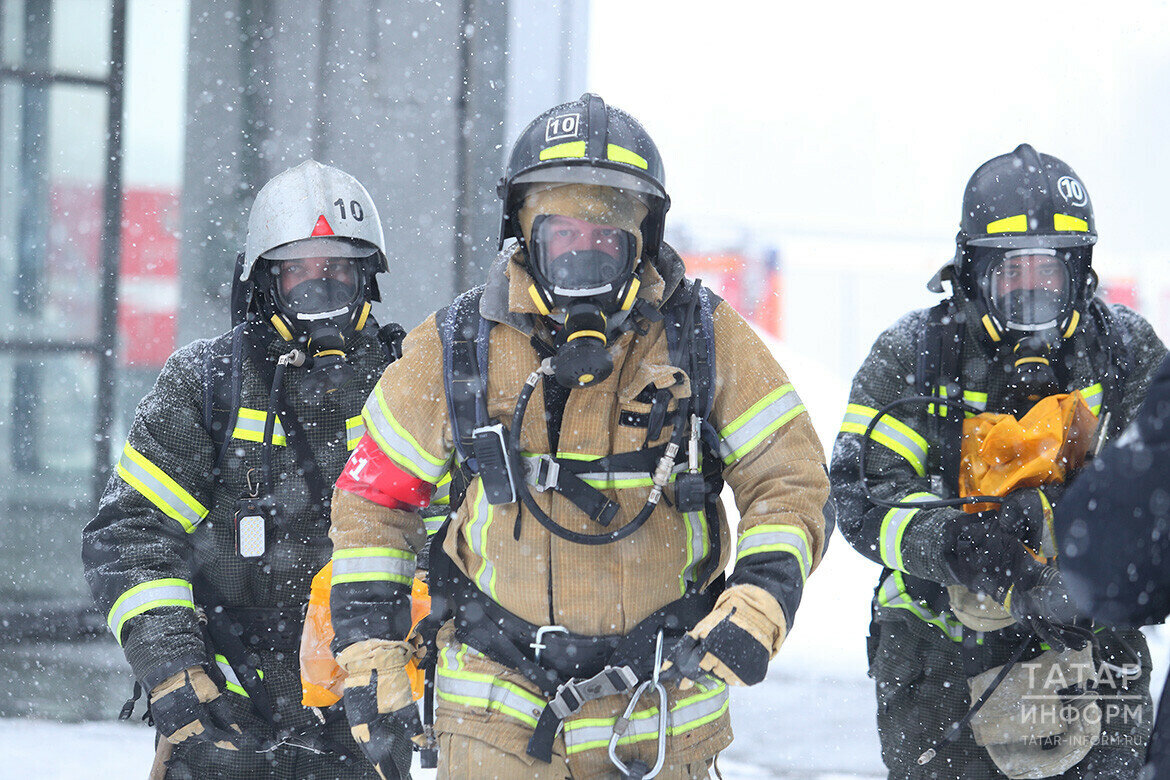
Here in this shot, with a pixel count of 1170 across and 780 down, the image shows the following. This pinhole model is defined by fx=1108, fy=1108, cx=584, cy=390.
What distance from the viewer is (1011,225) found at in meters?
3.04

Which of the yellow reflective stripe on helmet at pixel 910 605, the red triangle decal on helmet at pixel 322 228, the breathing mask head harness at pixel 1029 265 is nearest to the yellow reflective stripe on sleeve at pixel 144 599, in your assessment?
the red triangle decal on helmet at pixel 322 228

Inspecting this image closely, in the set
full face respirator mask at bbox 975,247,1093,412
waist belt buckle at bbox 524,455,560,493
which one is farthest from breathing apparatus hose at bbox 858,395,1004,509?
waist belt buckle at bbox 524,455,560,493

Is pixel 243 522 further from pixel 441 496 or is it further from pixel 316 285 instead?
pixel 316 285

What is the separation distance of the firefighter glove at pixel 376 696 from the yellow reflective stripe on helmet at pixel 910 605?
4.89 ft

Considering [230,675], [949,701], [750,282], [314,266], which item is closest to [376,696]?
[230,675]

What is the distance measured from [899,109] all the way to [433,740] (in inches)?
793

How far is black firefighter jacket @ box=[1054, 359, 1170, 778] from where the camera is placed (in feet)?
3.97

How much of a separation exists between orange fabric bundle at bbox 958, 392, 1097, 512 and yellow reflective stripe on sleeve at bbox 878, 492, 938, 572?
14cm

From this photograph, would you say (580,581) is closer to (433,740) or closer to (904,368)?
(433,740)

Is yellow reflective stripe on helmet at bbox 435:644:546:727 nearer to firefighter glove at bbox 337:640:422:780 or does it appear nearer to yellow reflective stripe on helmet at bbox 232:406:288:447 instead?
firefighter glove at bbox 337:640:422:780

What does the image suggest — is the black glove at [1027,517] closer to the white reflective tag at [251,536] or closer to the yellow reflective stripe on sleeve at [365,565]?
the yellow reflective stripe on sleeve at [365,565]

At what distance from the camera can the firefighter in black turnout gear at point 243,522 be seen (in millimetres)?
2844

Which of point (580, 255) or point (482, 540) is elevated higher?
point (580, 255)

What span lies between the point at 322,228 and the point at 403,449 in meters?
1.12
